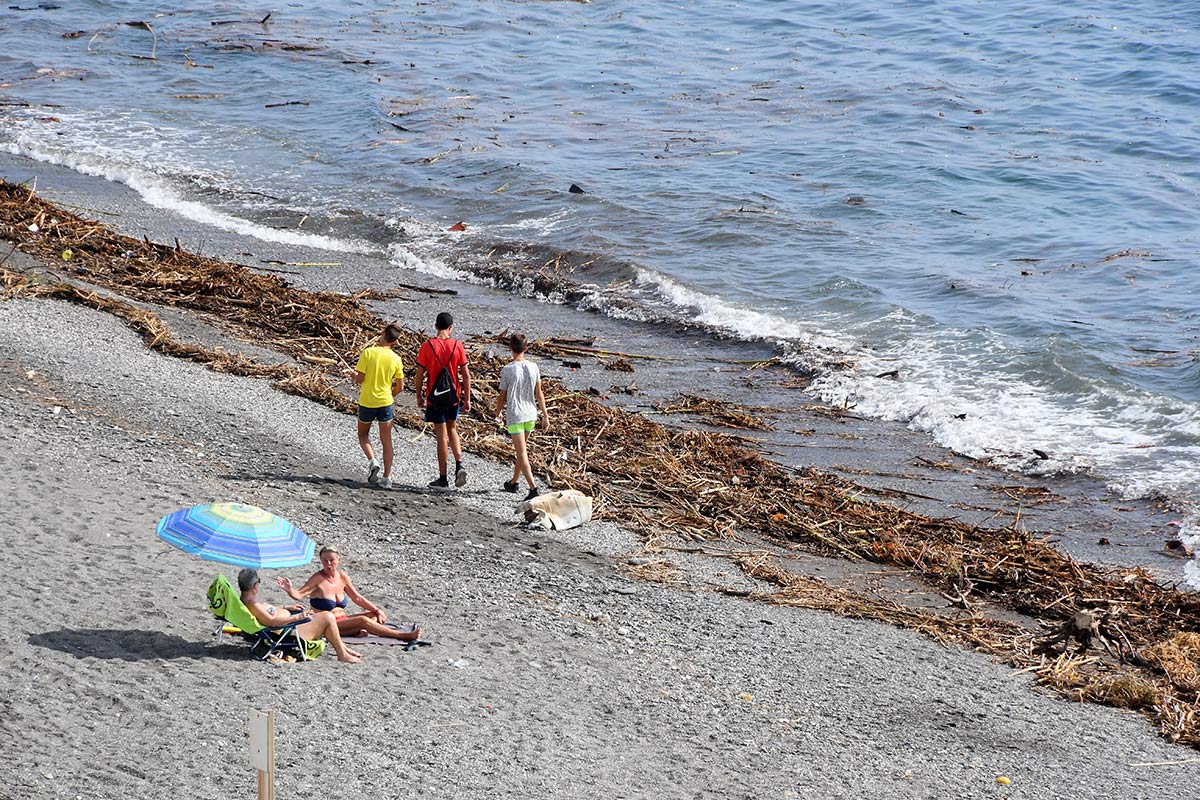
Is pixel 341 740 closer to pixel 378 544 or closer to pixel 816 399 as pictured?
pixel 378 544

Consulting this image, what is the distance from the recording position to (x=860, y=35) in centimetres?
3772

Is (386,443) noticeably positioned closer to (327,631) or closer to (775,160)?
(327,631)

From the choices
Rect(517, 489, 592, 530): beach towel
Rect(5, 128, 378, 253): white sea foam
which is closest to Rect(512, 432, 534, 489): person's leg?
Rect(517, 489, 592, 530): beach towel

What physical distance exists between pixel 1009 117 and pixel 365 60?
55.5 ft

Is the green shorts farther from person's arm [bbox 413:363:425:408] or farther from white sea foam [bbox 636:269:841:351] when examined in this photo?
white sea foam [bbox 636:269:841:351]

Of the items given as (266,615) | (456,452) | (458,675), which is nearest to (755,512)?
(456,452)

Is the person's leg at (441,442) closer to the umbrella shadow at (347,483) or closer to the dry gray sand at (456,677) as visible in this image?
the umbrella shadow at (347,483)

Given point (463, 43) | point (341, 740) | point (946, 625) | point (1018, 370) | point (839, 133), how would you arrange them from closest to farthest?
point (341, 740) → point (946, 625) → point (1018, 370) → point (839, 133) → point (463, 43)

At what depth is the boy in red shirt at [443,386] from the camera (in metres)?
10.8

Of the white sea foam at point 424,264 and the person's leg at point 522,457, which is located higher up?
the person's leg at point 522,457

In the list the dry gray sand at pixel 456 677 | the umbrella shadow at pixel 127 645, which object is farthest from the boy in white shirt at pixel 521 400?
the umbrella shadow at pixel 127 645

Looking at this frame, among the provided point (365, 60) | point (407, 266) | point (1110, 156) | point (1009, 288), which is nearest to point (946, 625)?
point (1009, 288)

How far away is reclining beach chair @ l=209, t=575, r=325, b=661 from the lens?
748 cm

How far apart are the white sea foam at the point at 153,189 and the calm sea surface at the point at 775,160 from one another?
83mm
